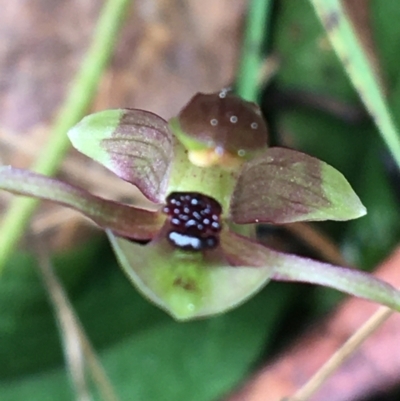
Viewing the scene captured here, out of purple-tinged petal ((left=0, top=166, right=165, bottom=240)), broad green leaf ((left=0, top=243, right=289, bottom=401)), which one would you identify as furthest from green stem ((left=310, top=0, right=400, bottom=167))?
broad green leaf ((left=0, top=243, right=289, bottom=401))

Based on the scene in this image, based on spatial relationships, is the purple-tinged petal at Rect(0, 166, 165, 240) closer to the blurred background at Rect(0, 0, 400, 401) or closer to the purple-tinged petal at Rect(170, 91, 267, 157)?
the purple-tinged petal at Rect(170, 91, 267, 157)

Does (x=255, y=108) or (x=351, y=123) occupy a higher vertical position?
(x=255, y=108)

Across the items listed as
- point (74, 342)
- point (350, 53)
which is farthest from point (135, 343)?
point (350, 53)

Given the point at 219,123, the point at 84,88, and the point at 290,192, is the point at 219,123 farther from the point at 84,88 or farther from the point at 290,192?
the point at 84,88

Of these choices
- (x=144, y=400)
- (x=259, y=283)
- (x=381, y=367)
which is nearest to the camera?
(x=259, y=283)

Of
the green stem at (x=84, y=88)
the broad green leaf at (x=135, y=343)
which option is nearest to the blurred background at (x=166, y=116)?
the broad green leaf at (x=135, y=343)

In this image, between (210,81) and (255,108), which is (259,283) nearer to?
(255,108)

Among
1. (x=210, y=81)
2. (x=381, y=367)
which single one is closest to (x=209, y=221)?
(x=381, y=367)
